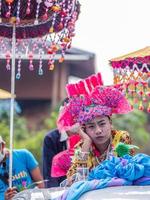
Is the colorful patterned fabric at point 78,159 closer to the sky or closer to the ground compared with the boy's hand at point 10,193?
closer to the sky

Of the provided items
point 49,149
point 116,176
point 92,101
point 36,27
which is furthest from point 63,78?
point 116,176

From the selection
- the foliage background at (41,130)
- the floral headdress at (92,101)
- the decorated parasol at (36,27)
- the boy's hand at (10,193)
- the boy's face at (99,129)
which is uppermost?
the decorated parasol at (36,27)

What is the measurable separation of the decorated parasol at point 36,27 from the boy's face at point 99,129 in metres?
0.59

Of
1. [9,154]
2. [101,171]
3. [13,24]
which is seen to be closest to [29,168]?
[9,154]

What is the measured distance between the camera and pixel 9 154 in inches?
261

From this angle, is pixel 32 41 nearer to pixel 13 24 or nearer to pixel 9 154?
pixel 13 24

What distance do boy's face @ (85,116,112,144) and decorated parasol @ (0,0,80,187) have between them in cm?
59

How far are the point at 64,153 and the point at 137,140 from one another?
43.1 ft

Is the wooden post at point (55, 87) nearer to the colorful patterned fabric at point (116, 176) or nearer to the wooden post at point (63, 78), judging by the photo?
the wooden post at point (63, 78)

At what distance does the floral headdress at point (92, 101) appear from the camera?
6332 millimetres

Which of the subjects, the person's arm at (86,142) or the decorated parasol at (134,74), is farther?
the decorated parasol at (134,74)

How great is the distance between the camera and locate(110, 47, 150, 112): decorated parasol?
6.79m

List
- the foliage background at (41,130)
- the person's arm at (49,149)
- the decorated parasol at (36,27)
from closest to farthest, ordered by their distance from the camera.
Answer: the decorated parasol at (36,27) → the person's arm at (49,149) → the foliage background at (41,130)

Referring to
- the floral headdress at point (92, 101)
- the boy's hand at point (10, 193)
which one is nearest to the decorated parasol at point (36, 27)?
the boy's hand at point (10, 193)
